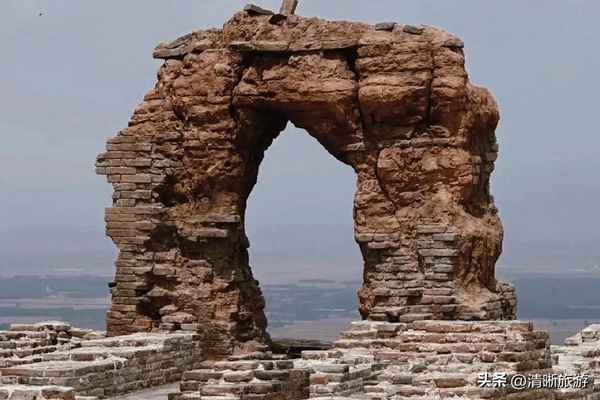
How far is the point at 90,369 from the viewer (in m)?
32.1

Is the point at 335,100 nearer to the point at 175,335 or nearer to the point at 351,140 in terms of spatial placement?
the point at 351,140

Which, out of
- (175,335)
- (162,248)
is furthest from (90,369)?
(162,248)

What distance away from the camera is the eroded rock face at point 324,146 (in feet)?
124

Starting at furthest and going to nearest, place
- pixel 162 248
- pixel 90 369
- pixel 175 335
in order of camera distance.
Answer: pixel 162 248, pixel 175 335, pixel 90 369

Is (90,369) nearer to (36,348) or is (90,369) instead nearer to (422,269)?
(36,348)

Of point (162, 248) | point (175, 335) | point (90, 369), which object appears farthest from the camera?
point (162, 248)

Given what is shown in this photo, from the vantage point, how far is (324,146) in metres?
40.1

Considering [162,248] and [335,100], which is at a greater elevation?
[335,100]

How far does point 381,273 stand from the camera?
126 ft

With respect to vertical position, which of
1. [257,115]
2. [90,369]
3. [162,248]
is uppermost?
[257,115]

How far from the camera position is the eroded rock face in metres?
37.8

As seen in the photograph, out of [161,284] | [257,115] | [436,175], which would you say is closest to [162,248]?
[161,284]

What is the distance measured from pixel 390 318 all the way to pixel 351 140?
12.3 ft

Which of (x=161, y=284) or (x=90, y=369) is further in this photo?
(x=161, y=284)
